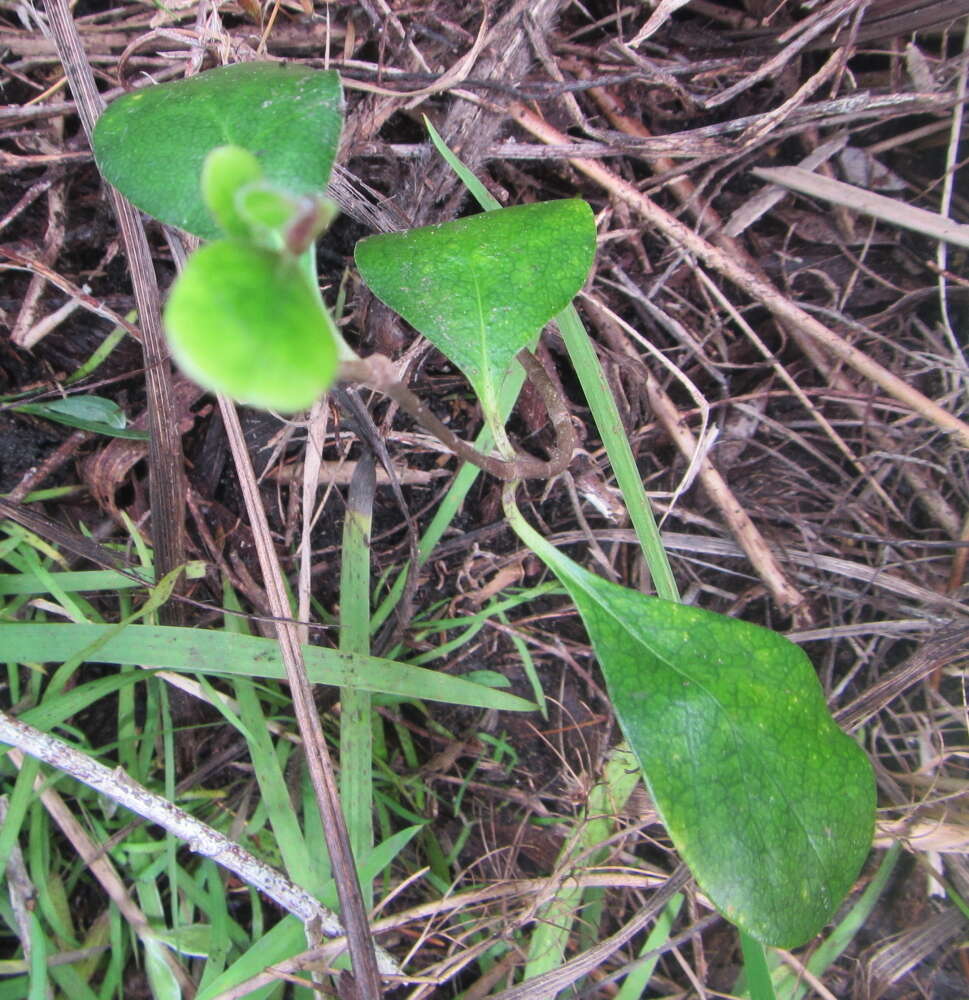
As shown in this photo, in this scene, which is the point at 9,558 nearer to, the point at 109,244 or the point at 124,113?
the point at 109,244

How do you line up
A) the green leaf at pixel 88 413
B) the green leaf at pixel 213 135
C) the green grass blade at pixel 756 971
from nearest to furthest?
the green leaf at pixel 213 135 → the green grass blade at pixel 756 971 → the green leaf at pixel 88 413

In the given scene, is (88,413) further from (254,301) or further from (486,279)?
(254,301)

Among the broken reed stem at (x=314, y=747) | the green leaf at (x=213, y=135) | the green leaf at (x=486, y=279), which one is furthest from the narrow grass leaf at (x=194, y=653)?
the green leaf at (x=213, y=135)

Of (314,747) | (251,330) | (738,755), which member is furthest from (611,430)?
(251,330)

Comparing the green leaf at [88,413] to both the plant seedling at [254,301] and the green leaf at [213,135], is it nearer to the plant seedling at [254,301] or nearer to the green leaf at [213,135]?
the green leaf at [213,135]

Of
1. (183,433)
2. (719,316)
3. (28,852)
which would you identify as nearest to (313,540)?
(183,433)

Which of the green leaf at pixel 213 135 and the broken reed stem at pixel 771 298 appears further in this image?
the broken reed stem at pixel 771 298
